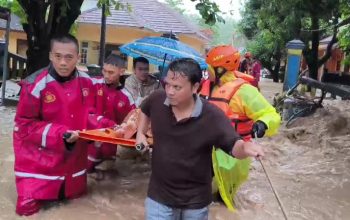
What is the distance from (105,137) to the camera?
155 inches

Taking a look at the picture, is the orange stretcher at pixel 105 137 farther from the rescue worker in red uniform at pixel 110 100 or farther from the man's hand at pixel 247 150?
the man's hand at pixel 247 150

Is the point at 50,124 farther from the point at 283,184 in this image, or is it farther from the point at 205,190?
the point at 283,184

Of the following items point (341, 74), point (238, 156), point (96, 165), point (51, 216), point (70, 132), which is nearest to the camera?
point (238, 156)

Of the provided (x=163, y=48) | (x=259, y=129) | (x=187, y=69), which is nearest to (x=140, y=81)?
(x=163, y=48)

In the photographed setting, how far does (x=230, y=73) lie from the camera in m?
4.37

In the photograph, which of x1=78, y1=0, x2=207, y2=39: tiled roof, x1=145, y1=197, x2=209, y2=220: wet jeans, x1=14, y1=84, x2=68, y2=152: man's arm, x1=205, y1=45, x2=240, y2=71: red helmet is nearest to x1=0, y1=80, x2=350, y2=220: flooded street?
x1=14, y1=84, x2=68, y2=152: man's arm

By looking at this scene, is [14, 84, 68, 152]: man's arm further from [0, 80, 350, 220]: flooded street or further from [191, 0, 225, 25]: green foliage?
[191, 0, 225, 25]: green foliage

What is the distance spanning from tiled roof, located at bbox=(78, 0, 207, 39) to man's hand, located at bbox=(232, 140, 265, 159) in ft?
68.5

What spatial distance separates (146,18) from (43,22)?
17176mm

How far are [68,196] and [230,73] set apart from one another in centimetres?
179

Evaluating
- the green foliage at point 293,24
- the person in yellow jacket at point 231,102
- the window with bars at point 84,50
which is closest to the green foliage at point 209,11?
the person in yellow jacket at point 231,102

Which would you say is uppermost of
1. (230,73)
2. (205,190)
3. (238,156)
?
(230,73)

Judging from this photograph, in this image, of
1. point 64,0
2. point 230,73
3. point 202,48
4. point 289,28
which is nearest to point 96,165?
point 230,73

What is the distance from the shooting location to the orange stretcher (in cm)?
385
